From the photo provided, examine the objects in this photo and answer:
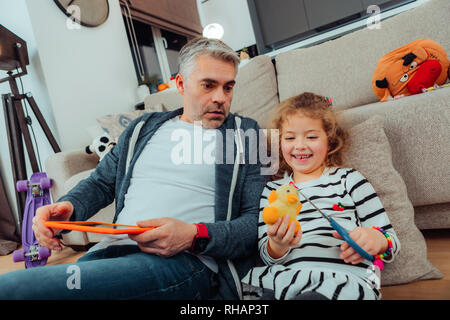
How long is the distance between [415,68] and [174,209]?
101 centimetres

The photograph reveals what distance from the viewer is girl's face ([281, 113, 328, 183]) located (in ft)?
2.47

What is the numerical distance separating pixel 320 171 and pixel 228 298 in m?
0.40

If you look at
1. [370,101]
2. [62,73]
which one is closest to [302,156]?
[370,101]

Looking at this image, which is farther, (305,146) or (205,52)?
(205,52)

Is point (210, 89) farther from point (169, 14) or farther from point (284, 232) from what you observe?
point (169, 14)

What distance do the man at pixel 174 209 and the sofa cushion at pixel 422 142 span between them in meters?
0.45

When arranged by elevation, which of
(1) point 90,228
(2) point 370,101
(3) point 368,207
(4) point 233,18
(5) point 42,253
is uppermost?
(4) point 233,18

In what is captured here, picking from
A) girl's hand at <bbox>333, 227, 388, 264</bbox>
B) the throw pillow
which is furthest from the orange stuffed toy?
the throw pillow

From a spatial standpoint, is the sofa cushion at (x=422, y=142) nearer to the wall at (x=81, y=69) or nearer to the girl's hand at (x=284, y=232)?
the girl's hand at (x=284, y=232)

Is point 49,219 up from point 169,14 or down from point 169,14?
down

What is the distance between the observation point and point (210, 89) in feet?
2.80

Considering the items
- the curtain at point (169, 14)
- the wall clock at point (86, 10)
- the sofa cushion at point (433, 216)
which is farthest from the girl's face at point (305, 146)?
the curtain at point (169, 14)

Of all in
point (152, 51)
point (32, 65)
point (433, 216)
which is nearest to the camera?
point (433, 216)
